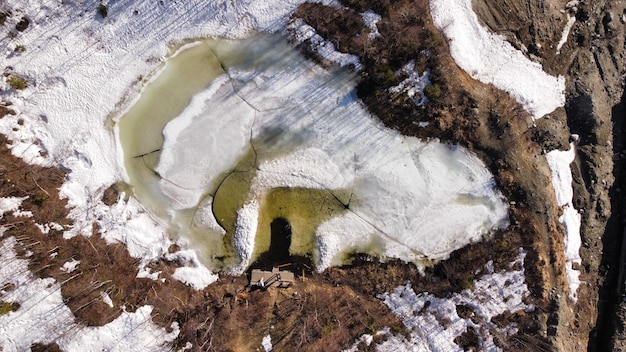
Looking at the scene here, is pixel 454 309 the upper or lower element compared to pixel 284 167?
lower

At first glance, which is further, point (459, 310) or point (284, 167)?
point (284, 167)

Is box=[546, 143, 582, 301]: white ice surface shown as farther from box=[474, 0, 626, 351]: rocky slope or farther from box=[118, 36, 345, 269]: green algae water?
box=[118, 36, 345, 269]: green algae water

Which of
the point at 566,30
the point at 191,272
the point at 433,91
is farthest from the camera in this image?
the point at 191,272

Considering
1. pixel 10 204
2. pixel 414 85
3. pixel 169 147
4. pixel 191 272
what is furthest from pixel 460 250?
pixel 10 204

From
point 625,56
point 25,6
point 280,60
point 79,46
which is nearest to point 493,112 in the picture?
point 625,56

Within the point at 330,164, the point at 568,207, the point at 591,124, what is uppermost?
the point at 330,164

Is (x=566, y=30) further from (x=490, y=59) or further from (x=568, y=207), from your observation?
(x=568, y=207)

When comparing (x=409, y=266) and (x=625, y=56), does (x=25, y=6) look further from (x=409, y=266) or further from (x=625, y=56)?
(x=625, y=56)

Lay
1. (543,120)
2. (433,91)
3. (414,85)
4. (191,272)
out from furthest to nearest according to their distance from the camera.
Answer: (191,272) < (543,120) < (414,85) < (433,91)
